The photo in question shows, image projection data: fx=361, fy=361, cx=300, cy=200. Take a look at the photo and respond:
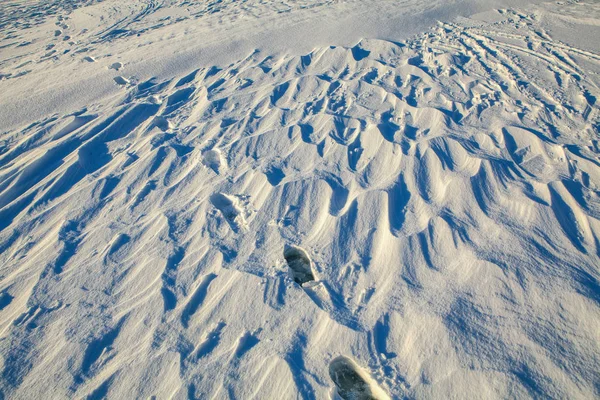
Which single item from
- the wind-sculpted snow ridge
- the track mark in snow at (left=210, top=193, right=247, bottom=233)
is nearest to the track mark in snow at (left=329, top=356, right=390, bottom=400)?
the wind-sculpted snow ridge

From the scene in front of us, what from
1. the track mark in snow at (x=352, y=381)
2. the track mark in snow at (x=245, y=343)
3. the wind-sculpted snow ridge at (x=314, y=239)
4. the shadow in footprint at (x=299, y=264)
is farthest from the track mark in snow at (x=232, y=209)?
the track mark in snow at (x=352, y=381)

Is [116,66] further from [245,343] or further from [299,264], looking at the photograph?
[245,343]

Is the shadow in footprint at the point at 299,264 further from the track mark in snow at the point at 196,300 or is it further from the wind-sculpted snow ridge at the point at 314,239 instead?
the track mark in snow at the point at 196,300

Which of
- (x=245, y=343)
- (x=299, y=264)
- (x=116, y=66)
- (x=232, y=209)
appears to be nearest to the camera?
(x=245, y=343)

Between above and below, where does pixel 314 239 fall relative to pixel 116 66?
below

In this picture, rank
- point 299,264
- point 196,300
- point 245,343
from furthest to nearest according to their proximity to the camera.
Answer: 1. point 299,264
2. point 196,300
3. point 245,343

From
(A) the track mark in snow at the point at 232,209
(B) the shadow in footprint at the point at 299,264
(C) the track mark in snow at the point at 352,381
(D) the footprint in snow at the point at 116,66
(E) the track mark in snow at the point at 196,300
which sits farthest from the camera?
(D) the footprint in snow at the point at 116,66

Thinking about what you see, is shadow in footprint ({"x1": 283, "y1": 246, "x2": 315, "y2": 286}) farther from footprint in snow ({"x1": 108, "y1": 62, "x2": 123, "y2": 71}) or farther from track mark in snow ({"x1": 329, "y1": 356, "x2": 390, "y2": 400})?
footprint in snow ({"x1": 108, "y1": 62, "x2": 123, "y2": 71})

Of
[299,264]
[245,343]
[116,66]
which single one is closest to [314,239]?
[299,264]
